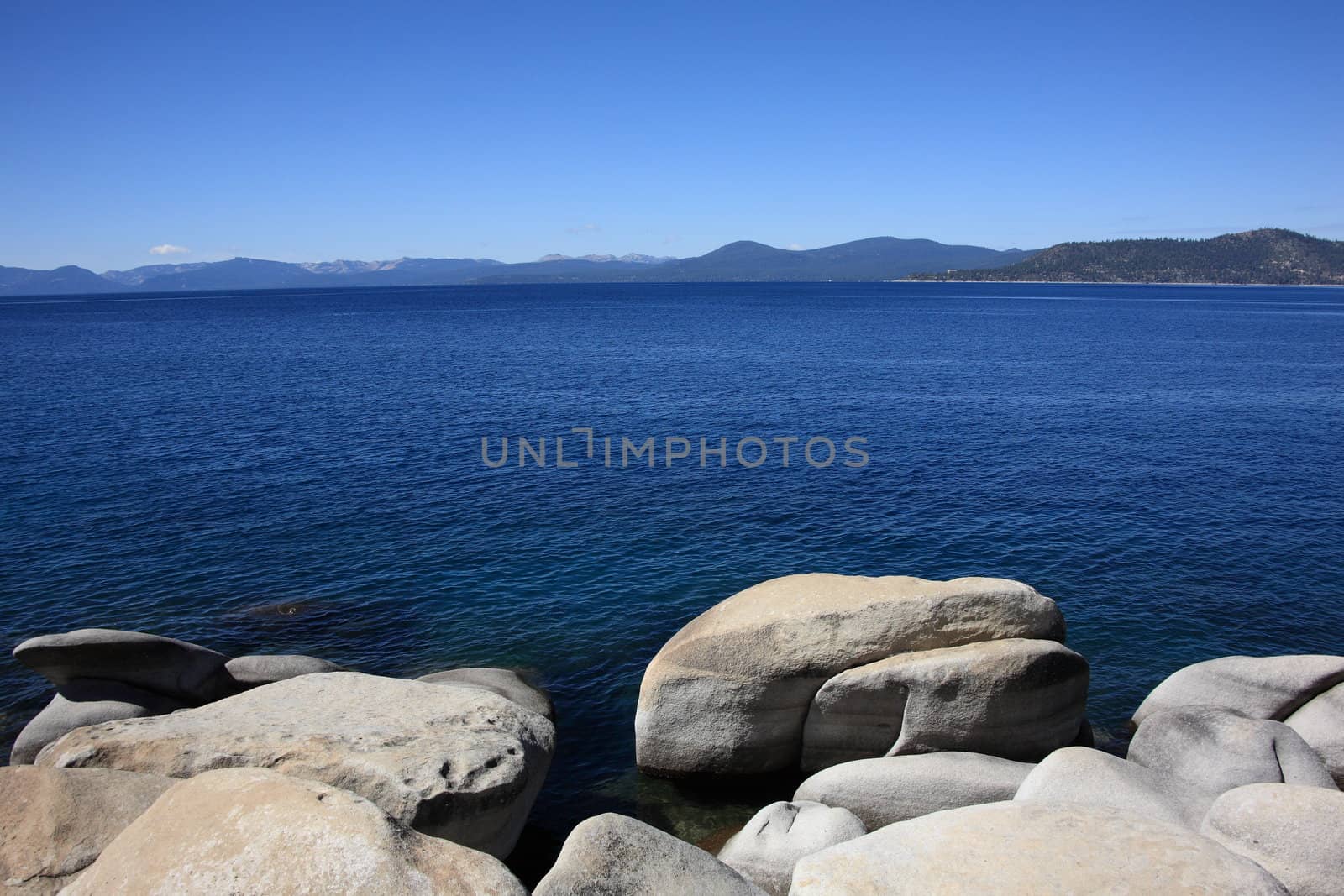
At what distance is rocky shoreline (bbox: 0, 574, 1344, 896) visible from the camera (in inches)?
383

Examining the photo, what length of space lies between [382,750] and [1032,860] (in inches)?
383

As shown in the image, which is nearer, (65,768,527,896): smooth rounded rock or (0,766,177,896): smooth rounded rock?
(65,768,527,896): smooth rounded rock

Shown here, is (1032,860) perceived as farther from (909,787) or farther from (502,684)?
(502,684)

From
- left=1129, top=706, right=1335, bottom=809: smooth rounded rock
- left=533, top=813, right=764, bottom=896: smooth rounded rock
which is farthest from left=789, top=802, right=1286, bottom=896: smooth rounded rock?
left=1129, top=706, right=1335, bottom=809: smooth rounded rock

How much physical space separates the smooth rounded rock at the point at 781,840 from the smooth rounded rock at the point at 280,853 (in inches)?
230

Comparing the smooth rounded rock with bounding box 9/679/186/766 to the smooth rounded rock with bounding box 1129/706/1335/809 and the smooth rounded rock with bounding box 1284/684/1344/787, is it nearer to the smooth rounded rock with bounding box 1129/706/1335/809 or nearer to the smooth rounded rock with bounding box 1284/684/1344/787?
the smooth rounded rock with bounding box 1129/706/1335/809

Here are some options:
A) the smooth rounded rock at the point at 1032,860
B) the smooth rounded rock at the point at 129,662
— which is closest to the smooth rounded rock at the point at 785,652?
the smooth rounded rock at the point at 1032,860

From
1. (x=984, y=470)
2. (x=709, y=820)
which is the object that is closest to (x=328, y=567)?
(x=709, y=820)

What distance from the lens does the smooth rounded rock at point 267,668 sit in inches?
818

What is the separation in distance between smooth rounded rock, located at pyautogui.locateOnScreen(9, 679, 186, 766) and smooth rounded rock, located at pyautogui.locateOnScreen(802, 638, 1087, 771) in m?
15.0

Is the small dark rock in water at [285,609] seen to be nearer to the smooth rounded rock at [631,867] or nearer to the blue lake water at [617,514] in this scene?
the blue lake water at [617,514]

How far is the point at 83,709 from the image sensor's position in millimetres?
18781

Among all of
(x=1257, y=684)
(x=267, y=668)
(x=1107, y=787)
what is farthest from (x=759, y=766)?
(x=267, y=668)

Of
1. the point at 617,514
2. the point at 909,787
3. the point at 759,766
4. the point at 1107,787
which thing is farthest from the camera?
the point at 617,514
